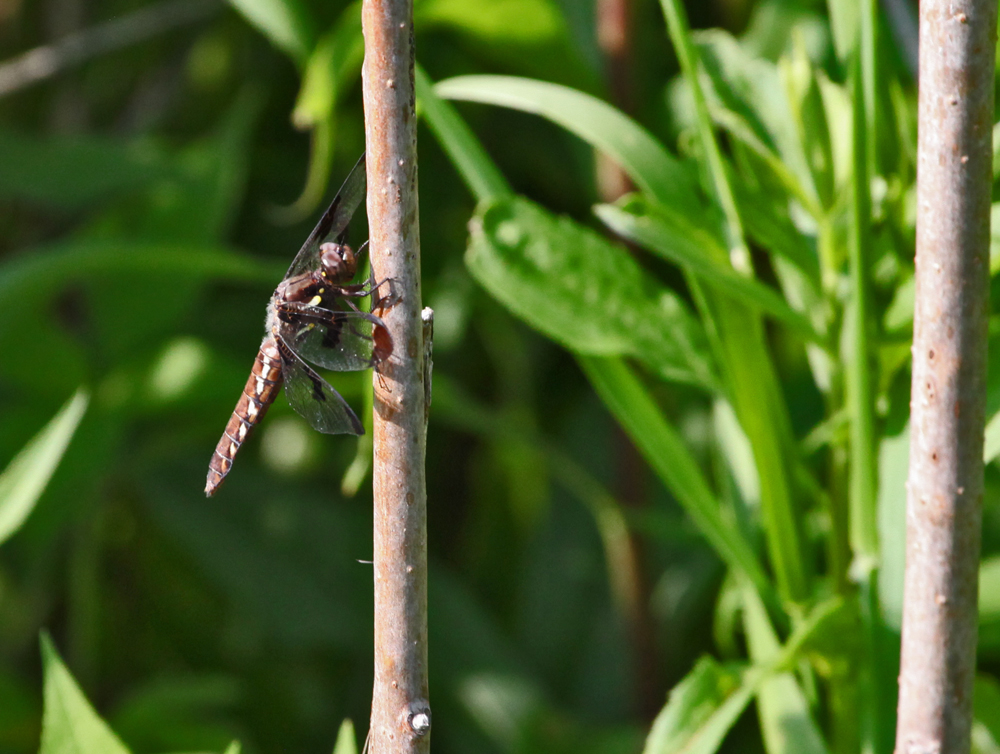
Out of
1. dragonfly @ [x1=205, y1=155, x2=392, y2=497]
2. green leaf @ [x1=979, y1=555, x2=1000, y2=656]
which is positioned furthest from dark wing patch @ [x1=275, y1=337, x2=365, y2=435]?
green leaf @ [x1=979, y1=555, x2=1000, y2=656]

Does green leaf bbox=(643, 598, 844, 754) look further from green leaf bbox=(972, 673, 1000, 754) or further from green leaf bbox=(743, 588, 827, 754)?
green leaf bbox=(972, 673, 1000, 754)

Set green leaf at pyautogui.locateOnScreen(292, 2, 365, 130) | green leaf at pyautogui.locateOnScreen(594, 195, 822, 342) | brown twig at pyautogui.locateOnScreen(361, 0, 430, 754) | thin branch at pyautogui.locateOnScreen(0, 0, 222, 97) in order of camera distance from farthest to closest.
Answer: thin branch at pyautogui.locateOnScreen(0, 0, 222, 97)
green leaf at pyautogui.locateOnScreen(292, 2, 365, 130)
green leaf at pyautogui.locateOnScreen(594, 195, 822, 342)
brown twig at pyautogui.locateOnScreen(361, 0, 430, 754)

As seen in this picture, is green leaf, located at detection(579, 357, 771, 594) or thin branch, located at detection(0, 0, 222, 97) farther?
thin branch, located at detection(0, 0, 222, 97)

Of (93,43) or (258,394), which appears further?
(93,43)

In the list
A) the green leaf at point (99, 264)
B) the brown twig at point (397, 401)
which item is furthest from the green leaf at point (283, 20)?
the brown twig at point (397, 401)

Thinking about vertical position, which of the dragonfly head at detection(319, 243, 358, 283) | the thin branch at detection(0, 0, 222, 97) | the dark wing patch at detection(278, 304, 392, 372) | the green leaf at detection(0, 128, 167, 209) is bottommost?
the dark wing patch at detection(278, 304, 392, 372)

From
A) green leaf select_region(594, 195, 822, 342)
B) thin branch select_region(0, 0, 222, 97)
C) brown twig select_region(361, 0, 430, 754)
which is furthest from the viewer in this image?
thin branch select_region(0, 0, 222, 97)

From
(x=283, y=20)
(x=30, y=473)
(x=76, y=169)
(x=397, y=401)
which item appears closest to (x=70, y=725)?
(x=30, y=473)

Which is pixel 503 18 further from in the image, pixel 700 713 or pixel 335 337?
pixel 700 713
